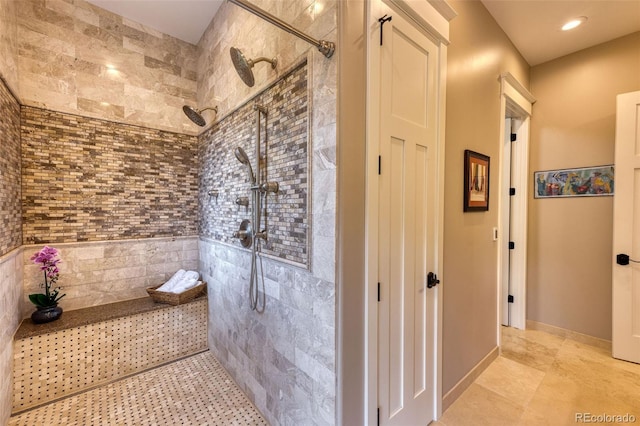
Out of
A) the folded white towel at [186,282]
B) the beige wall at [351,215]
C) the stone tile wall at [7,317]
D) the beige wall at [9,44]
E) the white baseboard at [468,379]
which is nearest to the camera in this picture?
the beige wall at [351,215]

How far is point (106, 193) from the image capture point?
2.53 meters

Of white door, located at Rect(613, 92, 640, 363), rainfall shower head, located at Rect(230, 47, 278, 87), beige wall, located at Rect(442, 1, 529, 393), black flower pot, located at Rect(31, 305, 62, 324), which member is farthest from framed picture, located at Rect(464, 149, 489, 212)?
black flower pot, located at Rect(31, 305, 62, 324)

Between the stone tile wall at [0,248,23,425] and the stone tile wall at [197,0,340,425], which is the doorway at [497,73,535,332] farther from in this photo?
the stone tile wall at [0,248,23,425]

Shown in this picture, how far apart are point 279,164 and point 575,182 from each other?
313 centimetres

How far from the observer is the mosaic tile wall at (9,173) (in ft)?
5.65

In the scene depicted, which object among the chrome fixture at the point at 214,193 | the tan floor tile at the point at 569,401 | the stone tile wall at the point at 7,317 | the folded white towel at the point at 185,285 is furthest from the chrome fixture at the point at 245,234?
the tan floor tile at the point at 569,401

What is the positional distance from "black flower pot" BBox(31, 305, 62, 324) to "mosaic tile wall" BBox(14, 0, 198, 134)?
168 cm

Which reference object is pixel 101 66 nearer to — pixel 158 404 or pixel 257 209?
pixel 257 209

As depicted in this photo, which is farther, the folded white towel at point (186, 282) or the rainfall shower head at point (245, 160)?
the folded white towel at point (186, 282)

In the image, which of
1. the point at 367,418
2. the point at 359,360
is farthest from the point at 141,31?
the point at 367,418

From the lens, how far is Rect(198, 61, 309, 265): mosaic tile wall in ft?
A: 4.76

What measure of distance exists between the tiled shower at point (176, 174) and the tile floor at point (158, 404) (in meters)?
0.15

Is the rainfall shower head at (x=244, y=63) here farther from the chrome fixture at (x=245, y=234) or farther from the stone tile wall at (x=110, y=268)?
the stone tile wall at (x=110, y=268)

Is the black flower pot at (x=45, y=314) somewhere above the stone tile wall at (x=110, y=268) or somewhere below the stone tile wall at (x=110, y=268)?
below
